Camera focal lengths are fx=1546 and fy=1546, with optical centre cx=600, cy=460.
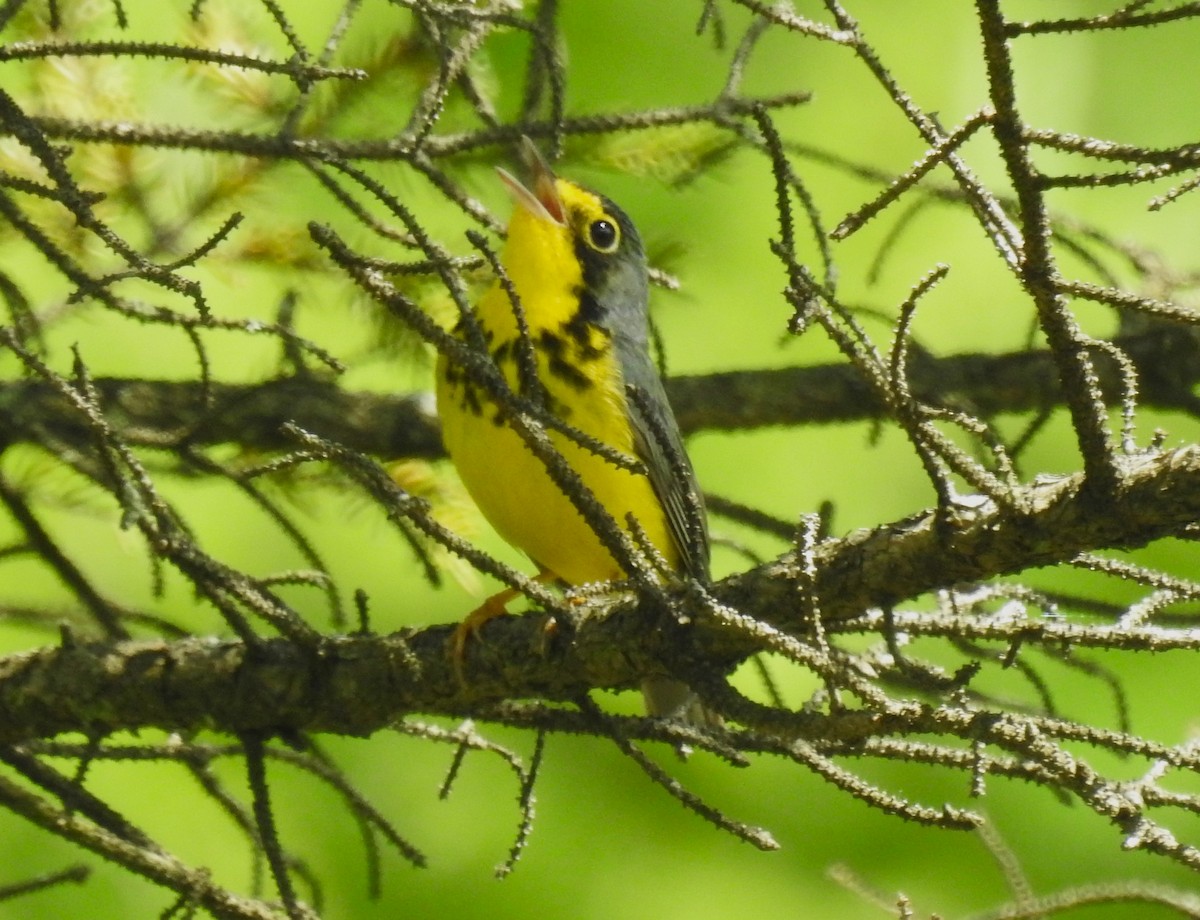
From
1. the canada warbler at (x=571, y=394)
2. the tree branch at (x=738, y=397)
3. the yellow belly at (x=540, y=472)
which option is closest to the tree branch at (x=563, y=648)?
the canada warbler at (x=571, y=394)

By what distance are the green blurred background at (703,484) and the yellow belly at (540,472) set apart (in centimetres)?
62

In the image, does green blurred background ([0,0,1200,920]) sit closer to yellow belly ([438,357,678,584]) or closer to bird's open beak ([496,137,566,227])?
bird's open beak ([496,137,566,227])

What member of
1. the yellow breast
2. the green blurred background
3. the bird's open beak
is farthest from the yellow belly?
the green blurred background

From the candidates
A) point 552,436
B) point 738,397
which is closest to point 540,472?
point 552,436

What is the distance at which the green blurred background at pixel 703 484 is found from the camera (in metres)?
4.02

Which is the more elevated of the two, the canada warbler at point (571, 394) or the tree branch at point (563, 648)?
the canada warbler at point (571, 394)

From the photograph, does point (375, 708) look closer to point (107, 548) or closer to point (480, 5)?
point (480, 5)

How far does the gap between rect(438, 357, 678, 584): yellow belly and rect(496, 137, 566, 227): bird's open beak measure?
373 mm

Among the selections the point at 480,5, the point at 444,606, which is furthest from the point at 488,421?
the point at 444,606

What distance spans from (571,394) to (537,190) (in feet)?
1.82

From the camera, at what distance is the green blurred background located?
402 centimetres

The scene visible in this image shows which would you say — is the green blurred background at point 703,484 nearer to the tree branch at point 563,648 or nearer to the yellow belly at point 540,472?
the yellow belly at point 540,472

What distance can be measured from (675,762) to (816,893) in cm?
53

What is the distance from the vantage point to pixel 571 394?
279 centimetres
